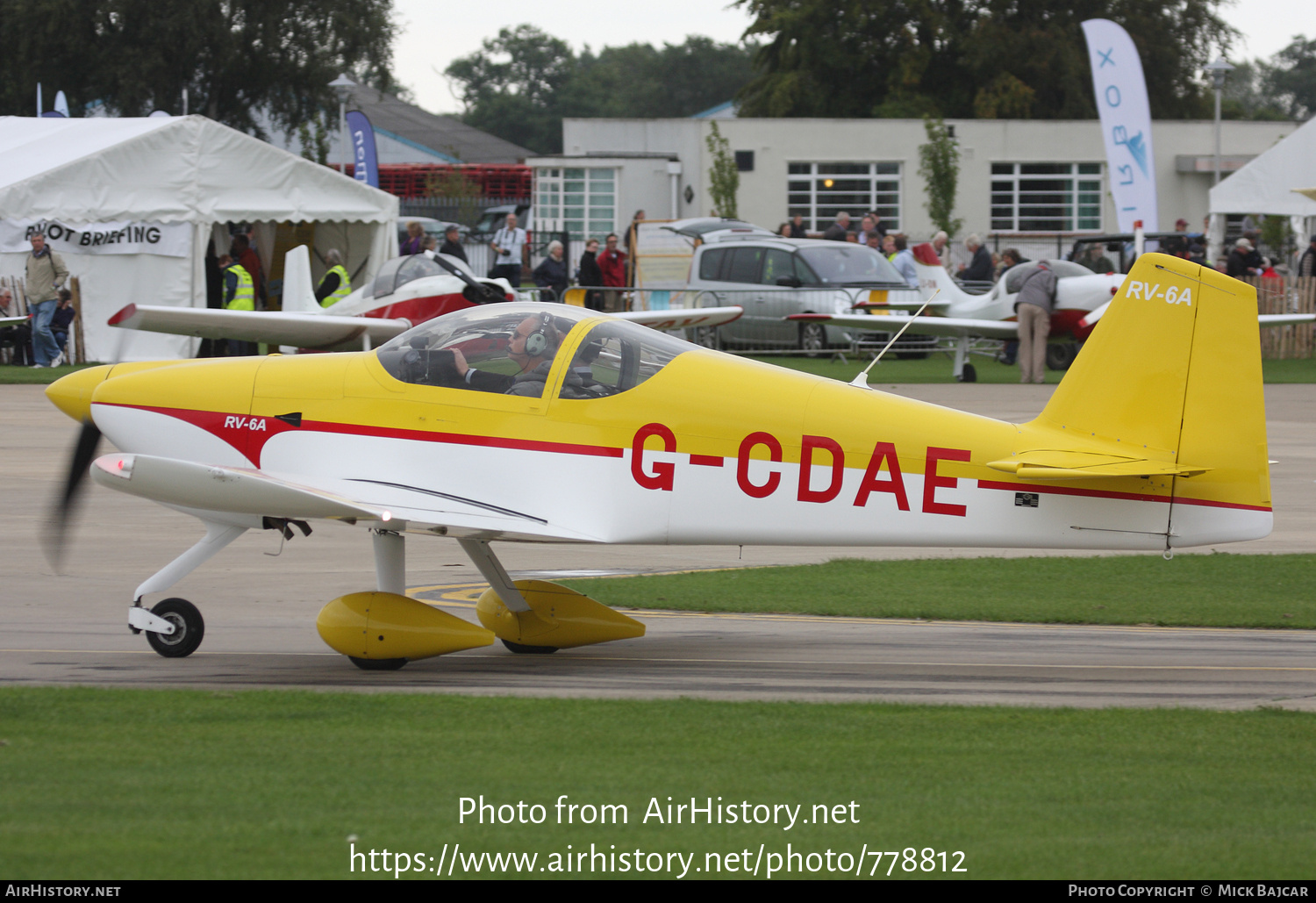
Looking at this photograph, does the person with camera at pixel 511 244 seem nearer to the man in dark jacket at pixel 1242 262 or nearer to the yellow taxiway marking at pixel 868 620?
the man in dark jacket at pixel 1242 262

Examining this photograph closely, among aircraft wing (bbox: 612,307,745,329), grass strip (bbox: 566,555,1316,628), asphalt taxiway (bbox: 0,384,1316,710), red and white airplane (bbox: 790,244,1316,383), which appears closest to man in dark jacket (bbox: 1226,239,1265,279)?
red and white airplane (bbox: 790,244,1316,383)

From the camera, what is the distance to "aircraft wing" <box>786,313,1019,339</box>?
22.1m

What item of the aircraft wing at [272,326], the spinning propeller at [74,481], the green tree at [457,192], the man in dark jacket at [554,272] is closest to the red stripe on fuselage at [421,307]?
the aircraft wing at [272,326]

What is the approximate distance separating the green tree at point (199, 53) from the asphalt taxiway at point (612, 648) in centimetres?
3992

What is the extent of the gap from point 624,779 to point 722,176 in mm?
38255

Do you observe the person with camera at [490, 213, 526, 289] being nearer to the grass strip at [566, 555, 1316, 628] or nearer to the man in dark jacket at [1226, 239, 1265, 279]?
the man in dark jacket at [1226, 239, 1265, 279]

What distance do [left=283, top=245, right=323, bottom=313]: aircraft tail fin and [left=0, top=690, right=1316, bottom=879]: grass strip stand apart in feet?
49.5

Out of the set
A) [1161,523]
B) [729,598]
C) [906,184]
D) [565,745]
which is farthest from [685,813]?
[906,184]

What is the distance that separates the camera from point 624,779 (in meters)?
5.52

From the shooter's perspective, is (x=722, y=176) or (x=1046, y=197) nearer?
(x=722, y=176)

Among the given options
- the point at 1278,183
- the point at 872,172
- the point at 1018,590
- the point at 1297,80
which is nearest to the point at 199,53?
the point at 872,172

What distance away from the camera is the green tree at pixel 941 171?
41938mm

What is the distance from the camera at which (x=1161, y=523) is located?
23.7 ft

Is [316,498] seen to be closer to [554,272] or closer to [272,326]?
[272,326]
